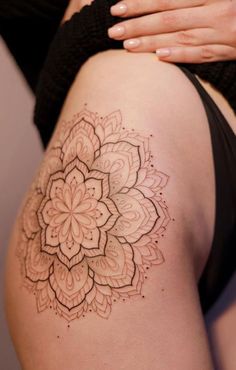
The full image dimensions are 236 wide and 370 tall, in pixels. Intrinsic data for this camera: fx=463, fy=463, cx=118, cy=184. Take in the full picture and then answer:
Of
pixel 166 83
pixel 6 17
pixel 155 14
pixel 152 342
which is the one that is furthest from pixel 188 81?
pixel 6 17

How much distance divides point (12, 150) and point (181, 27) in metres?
0.67

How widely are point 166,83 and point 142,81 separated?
34 millimetres

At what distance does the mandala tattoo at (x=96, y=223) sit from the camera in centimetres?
59

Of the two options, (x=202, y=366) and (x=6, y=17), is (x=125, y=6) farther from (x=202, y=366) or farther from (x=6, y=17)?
(x=202, y=366)

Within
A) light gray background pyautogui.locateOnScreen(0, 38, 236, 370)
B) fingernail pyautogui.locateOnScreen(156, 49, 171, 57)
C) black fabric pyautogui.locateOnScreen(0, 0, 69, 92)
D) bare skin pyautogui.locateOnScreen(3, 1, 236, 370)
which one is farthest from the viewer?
light gray background pyautogui.locateOnScreen(0, 38, 236, 370)

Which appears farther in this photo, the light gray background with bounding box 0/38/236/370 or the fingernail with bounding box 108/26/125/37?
the light gray background with bounding box 0/38/236/370

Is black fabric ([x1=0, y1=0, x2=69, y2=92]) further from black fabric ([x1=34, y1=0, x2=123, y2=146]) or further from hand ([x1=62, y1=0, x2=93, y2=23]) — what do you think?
black fabric ([x1=34, y1=0, x2=123, y2=146])

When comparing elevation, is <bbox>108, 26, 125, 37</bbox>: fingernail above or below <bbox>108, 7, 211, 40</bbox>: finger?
below

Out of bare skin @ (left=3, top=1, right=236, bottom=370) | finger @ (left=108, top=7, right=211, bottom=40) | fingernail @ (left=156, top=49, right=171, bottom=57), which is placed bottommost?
bare skin @ (left=3, top=1, right=236, bottom=370)

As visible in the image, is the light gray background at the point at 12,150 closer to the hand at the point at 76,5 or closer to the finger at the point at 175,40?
the hand at the point at 76,5

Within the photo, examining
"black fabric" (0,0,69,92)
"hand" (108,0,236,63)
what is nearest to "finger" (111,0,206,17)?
"hand" (108,0,236,63)

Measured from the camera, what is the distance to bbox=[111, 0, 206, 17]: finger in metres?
0.72

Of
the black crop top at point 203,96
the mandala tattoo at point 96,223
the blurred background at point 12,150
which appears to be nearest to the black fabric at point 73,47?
the black crop top at point 203,96

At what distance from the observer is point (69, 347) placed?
1.93 feet
